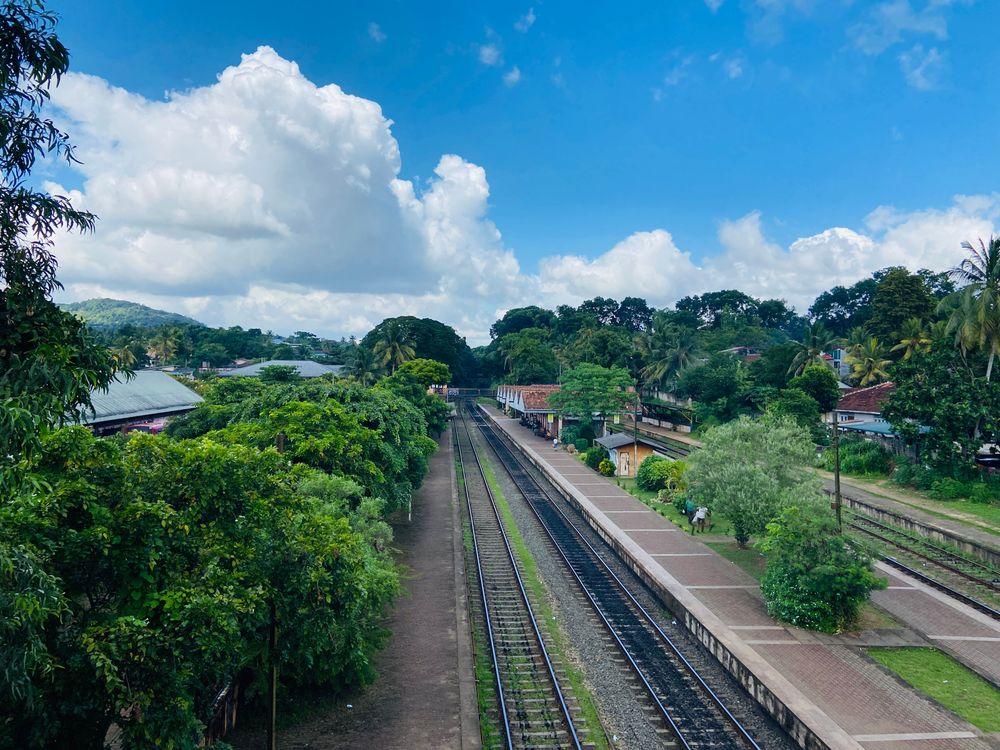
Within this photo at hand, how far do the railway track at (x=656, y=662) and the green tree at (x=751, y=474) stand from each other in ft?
14.5

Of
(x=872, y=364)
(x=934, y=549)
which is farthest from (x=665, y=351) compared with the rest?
(x=934, y=549)

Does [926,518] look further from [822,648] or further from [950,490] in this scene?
[822,648]

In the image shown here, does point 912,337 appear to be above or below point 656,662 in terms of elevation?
above

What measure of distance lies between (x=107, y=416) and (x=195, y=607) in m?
33.0

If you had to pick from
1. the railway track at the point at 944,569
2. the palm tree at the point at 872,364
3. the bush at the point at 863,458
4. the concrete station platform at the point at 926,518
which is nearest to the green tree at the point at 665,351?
the palm tree at the point at 872,364

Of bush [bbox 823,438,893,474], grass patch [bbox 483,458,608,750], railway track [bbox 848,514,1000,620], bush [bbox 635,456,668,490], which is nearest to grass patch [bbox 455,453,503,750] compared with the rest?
grass patch [bbox 483,458,608,750]

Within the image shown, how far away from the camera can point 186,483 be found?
8.24 meters

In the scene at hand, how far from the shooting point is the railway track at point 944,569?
60.5 feet

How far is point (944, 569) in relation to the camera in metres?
21.1

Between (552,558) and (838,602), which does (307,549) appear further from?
(552,558)

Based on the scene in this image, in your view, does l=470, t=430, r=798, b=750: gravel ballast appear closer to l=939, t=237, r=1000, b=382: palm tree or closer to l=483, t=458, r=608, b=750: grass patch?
l=483, t=458, r=608, b=750: grass patch

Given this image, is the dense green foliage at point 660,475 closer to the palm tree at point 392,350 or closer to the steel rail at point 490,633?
the steel rail at point 490,633

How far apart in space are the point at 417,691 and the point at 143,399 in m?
34.2

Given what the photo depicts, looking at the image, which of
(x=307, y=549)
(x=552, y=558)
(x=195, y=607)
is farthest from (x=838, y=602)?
(x=195, y=607)
